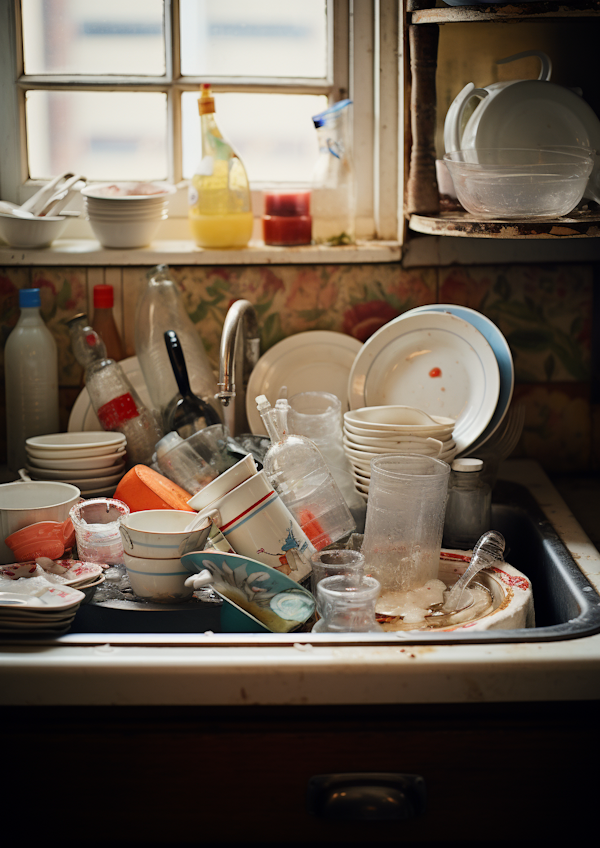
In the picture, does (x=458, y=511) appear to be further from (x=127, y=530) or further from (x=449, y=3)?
(x=449, y=3)

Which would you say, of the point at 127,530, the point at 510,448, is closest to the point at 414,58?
the point at 510,448

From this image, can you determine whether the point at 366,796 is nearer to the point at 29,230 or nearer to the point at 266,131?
the point at 29,230

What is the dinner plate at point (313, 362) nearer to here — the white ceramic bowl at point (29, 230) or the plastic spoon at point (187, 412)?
the plastic spoon at point (187, 412)

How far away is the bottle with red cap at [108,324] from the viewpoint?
4.60 feet

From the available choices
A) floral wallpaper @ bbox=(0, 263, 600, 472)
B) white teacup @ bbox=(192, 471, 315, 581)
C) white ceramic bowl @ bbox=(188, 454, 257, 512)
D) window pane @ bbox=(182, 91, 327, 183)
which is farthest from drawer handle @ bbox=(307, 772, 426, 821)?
window pane @ bbox=(182, 91, 327, 183)

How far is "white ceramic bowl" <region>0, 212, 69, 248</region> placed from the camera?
140 cm

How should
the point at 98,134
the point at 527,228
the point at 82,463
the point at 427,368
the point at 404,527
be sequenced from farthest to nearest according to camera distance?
the point at 98,134
the point at 427,368
the point at 82,463
the point at 527,228
the point at 404,527

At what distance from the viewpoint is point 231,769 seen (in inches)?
33.4

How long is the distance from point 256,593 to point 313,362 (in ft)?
2.13

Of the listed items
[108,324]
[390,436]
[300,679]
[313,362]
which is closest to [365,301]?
[313,362]

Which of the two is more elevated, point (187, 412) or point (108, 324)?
point (108, 324)

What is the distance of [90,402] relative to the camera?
143 centimetres

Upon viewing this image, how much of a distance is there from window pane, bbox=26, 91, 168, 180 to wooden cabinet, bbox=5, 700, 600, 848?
1.17m

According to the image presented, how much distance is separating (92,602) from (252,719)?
30 centimetres
